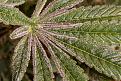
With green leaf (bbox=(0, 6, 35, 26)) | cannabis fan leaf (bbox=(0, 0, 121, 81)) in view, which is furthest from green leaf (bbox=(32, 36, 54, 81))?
green leaf (bbox=(0, 6, 35, 26))

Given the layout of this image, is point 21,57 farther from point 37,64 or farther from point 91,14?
point 91,14

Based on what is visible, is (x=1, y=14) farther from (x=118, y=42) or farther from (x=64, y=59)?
(x=118, y=42)

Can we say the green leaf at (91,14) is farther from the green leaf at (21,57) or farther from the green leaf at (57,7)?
the green leaf at (21,57)

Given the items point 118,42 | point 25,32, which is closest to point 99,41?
point 118,42

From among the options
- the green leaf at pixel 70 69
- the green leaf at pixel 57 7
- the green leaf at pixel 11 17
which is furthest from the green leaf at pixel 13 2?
the green leaf at pixel 70 69

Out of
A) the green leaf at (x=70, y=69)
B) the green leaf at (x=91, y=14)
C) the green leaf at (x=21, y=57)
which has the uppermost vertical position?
the green leaf at (x=91, y=14)

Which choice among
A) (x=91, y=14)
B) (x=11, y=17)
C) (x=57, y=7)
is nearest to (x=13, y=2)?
(x=11, y=17)
